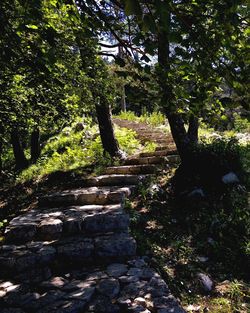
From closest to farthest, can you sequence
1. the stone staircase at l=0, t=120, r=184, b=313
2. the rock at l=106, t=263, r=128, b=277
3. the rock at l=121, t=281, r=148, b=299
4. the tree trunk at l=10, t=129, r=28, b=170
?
the stone staircase at l=0, t=120, r=184, b=313 < the rock at l=121, t=281, r=148, b=299 < the rock at l=106, t=263, r=128, b=277 < the tree trunk at l=10, t=129, r=28, b=170

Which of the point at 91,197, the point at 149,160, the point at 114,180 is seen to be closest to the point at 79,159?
the point at 149,160

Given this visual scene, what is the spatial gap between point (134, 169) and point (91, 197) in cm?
221

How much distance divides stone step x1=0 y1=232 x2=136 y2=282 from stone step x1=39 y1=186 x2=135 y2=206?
1.78 m

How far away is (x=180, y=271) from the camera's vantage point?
5.68 metres

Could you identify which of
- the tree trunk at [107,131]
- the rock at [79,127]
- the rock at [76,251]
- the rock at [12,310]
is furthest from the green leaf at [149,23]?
the rock at [79,127]

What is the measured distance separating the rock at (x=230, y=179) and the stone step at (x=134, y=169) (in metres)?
2.18

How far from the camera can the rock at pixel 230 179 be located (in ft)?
26.9

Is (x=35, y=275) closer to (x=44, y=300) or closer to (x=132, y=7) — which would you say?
(x=44, y=300)

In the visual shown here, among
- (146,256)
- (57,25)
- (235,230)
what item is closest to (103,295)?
(146,256)

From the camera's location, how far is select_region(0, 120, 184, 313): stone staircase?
4445mm

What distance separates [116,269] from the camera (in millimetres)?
5422

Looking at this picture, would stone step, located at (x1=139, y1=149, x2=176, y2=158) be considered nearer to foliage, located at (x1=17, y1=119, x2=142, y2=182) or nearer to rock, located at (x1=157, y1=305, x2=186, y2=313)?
foliage, located at (x1=17, y1=119, x2=142, y2=182)

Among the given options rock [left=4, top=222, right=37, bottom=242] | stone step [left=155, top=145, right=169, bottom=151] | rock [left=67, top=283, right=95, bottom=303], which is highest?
stone step [left=155, top=145, right=169, bottom=151]

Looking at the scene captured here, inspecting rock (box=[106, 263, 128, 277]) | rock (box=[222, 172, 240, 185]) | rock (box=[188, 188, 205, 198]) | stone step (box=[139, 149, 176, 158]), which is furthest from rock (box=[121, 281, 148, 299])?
stone step (box=[139, 149, 176, 158])
